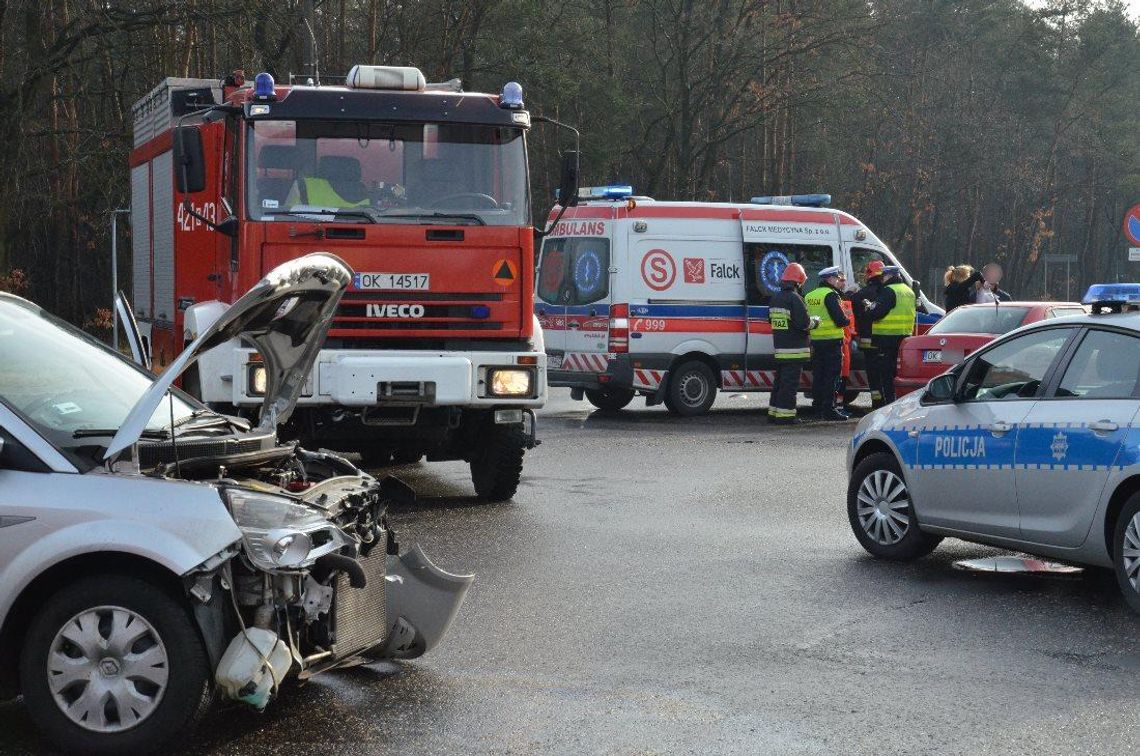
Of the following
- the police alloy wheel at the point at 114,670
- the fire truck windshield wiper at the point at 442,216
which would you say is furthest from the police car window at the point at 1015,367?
the police alloy wheel at the point at 114,670

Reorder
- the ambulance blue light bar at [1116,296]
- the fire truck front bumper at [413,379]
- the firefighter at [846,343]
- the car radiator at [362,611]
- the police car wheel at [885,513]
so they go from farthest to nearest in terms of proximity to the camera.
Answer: the firefighter at [846,343], the fire truck front bumper at [413,379], the police car wheel at [885,513], the ambulance blue light bar at [1116,296], the car radiator at [362,611]

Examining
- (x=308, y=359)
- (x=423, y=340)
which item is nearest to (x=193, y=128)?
(x=423, y=340)

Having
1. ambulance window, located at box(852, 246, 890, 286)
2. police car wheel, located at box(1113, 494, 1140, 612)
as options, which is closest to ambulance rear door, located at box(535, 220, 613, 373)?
ambulance window, located at box(852, 246, 890, 286)

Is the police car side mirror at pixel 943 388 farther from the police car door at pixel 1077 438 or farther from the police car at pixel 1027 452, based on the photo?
the police car door at pixel 1077 438

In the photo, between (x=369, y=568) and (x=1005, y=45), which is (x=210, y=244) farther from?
(x=1005, y=45)

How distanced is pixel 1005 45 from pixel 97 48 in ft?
157

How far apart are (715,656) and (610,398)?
534 inches

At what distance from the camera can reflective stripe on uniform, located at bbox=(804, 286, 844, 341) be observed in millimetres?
18141

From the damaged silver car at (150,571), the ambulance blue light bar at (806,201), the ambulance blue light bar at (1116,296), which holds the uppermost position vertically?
the ambulance blue light bar at (806,201)

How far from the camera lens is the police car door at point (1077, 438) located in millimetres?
7383

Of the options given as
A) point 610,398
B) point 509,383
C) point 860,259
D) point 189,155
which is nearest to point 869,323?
point 860,259

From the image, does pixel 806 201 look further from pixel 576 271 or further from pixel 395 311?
pixel 395 311

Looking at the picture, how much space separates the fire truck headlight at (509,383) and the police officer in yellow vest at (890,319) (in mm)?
8893

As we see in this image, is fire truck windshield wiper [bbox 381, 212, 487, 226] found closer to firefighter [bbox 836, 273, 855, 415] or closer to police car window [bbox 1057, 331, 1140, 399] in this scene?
police car window [bbox 1057, 331, 1140, 399]
